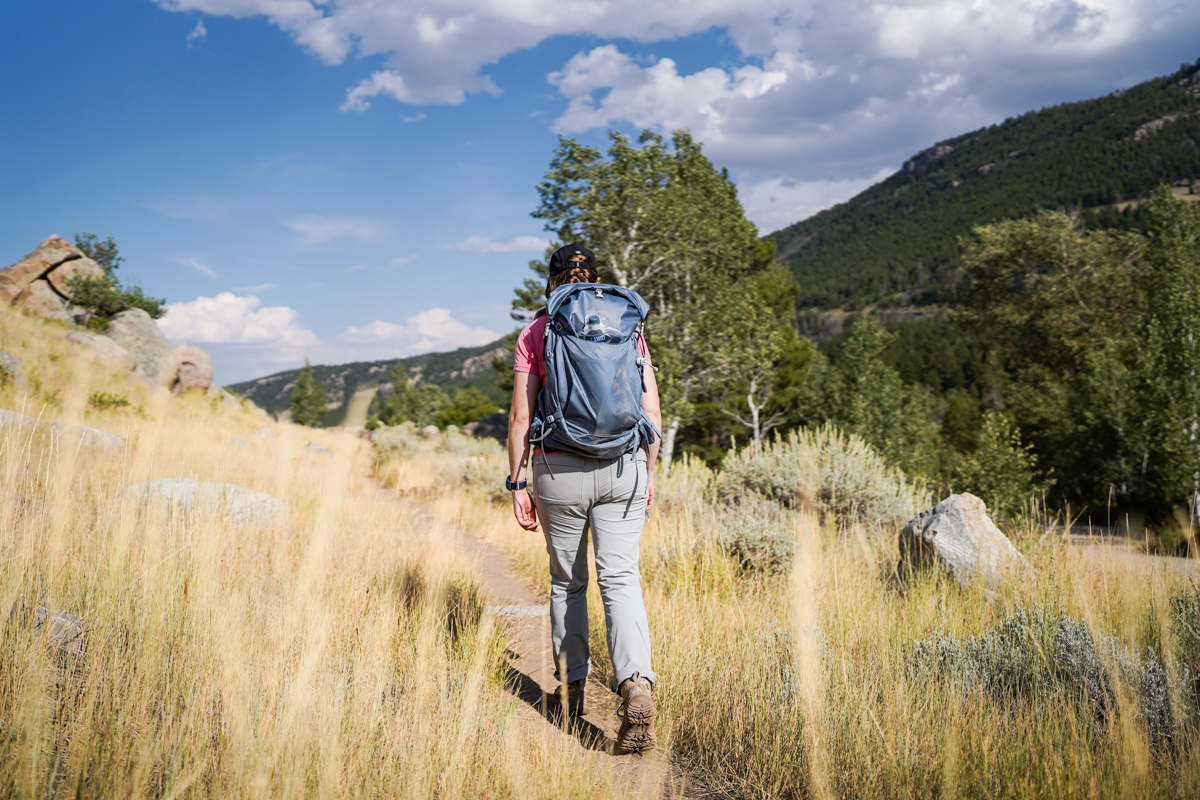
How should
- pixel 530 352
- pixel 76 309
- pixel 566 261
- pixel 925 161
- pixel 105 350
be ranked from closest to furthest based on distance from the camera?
pixel 530 352 < pixel 566 261 < pixel 105 350 < pixel 76 309 < pixel 925 161

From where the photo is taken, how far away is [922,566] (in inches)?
183

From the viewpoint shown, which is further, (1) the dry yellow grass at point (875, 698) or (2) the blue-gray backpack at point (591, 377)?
(2) the blue-gray backpack at point (591, 377)

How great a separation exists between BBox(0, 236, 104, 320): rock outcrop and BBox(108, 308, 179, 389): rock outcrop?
168 centimetres

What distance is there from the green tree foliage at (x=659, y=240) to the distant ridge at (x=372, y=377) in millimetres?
6660

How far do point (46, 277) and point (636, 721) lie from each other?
96.9 feet

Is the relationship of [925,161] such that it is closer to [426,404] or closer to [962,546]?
[426,404]

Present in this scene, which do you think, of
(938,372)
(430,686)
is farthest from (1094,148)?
(430,686)

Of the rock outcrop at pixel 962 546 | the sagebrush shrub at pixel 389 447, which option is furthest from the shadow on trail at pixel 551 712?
the sagebrush shrub at pixel 389 447

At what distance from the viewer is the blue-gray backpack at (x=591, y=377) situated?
7.25ft

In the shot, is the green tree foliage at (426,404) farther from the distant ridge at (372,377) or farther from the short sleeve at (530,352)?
the short sleeve at (530,352)

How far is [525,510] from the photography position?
255cm

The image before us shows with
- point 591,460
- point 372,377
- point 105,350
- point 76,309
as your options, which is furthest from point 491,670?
point 76,309

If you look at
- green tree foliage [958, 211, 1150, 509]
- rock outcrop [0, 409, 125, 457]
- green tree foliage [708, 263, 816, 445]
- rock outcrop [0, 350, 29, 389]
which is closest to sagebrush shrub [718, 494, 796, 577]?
rock outcrop [0, 409, 125, 457]

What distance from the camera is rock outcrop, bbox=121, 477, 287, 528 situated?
13.6ft
